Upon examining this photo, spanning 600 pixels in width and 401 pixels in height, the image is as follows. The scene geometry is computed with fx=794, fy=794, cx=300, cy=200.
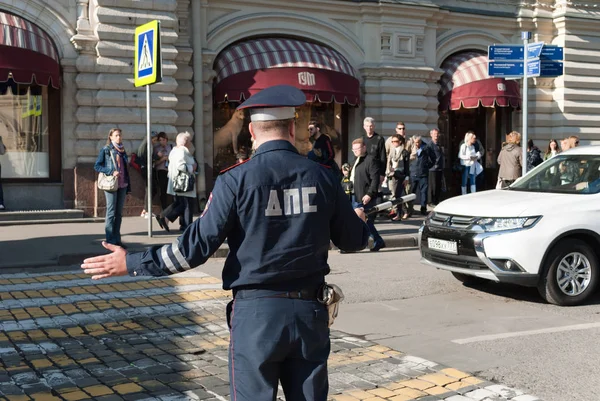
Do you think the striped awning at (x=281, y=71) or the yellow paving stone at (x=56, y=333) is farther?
the striped awning at (x=281, y=71)

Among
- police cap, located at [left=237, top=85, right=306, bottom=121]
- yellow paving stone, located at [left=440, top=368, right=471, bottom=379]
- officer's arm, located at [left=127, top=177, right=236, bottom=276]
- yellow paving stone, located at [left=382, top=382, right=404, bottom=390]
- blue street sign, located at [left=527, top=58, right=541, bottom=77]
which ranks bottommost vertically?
yellow paving stone, located at [left=382, top=382, right=404, bottom=390]

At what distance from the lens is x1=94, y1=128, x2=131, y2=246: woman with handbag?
38.4ft

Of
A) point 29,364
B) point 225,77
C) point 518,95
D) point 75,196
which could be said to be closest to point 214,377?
point 29,364

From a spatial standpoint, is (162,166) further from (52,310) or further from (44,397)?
(44,397)

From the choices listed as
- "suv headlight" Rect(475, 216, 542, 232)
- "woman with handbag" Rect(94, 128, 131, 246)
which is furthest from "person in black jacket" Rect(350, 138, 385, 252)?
"suv headlight" Rect(475, 216, 542, 232)

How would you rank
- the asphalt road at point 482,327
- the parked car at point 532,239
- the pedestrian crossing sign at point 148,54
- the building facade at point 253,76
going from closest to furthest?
the asphalt road at point 482,327
the parked car at point 532,239
the pedestrian crossing sign at point 148,54
the building facade at point 253,76

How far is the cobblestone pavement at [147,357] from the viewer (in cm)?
513

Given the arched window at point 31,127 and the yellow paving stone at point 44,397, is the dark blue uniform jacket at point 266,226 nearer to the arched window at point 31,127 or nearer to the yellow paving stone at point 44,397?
the yellow paving stone at point 44,397

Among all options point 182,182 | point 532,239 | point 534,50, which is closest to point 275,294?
point 532,239

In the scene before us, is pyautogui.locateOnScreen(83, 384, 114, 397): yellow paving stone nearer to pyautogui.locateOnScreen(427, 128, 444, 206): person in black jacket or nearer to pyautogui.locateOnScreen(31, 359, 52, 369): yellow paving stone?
pyautogui.locateOnScreen(31, 359, 52, 369): yellow paving stone

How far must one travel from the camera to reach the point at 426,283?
30.8 ft

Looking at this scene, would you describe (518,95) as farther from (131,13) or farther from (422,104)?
(131,13)

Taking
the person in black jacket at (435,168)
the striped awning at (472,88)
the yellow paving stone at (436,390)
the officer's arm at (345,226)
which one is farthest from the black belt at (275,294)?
the striped awning at (472,88)

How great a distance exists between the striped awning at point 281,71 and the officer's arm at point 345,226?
14.0 metres
